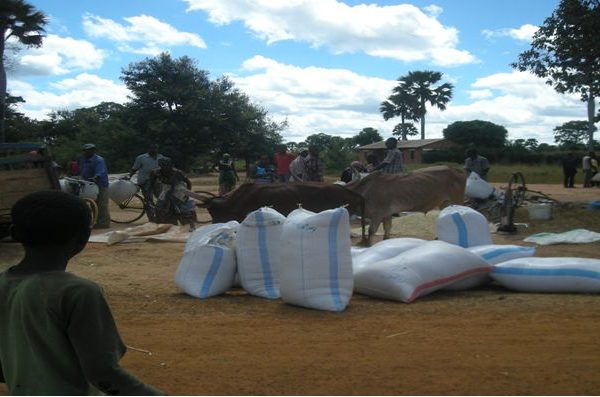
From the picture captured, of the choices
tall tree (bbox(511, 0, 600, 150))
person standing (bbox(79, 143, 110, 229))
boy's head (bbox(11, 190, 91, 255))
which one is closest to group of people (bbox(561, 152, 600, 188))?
tall tree (bbox(511, 0, 600, 150))

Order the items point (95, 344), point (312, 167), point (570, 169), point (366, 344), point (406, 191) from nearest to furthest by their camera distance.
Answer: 1. point (95, 344)
2. point (366, 344)
3. point (406, 191)
4. point (312, 167)
5. point (570, 169)

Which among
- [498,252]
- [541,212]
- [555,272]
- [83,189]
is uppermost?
[83,189]

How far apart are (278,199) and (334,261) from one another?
3.88 metres

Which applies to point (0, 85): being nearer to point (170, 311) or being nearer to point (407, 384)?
point (170, 311)

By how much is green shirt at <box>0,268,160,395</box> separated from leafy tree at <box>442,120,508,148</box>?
2567 inches

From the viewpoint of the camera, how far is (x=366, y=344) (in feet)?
14.4

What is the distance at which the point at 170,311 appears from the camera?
5.55 m

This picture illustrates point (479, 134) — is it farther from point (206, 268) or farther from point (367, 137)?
point (206, 268)

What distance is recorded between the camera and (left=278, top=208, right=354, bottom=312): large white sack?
17.7 ft

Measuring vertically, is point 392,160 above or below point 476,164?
above

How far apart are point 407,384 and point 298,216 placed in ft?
7.69

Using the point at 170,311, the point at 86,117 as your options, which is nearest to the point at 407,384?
the point at 170,311

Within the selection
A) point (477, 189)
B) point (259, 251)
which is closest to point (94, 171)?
point (259, 251)

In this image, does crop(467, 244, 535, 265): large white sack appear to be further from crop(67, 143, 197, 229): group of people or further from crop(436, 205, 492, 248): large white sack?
crop(67, 143, 197, 229): group of people
